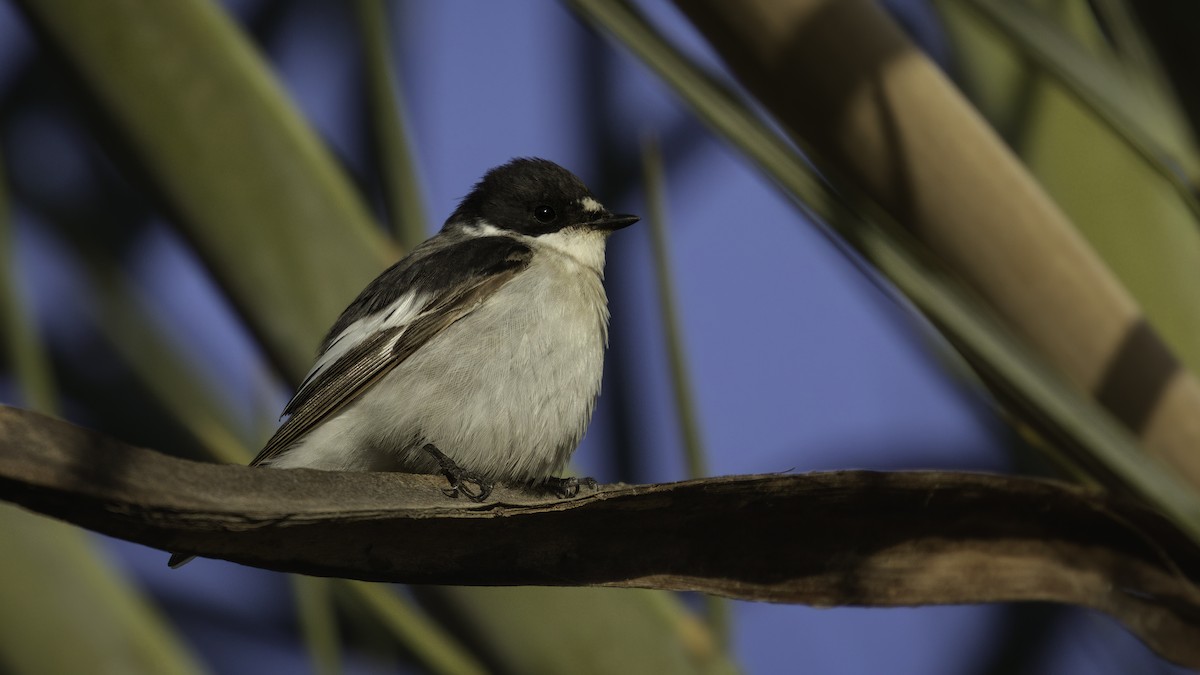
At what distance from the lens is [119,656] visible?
2.49m

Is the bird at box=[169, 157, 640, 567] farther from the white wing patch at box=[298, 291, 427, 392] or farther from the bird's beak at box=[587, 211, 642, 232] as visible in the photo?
the bird's beak at box=[587, 211, 642, 232]

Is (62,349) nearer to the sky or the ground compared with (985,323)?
nearer to the ground

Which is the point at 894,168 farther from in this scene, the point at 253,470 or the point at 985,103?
the point at 985,103

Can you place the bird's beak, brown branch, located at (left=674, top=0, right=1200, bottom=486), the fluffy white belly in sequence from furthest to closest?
the bird's beak, the fluffy white belly, brown branch, located at (left=674, top=0, right=1200, bottom=486)

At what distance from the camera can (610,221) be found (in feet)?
11.5

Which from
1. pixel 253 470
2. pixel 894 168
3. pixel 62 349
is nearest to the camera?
pixel 253 470

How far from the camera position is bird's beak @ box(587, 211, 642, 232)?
11.4 feet

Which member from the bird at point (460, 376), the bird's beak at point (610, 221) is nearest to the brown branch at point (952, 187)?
the bird at point (460, 376)

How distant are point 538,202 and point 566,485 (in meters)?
1.13

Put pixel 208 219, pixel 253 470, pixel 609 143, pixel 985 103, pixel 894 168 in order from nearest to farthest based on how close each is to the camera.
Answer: pixel 253 470
pixel 894 168
pixel 208 219
pixel 985 103
pixel 609 143

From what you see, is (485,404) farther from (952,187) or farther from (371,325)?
(952,187)

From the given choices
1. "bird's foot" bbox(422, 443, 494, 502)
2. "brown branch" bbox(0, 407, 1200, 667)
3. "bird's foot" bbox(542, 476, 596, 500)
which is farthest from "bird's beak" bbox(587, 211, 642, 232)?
"brown branch" bbox(0, 407, 1200, 667)

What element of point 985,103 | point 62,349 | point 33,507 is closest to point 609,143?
point 985,103

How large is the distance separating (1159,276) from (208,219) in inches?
63.6
